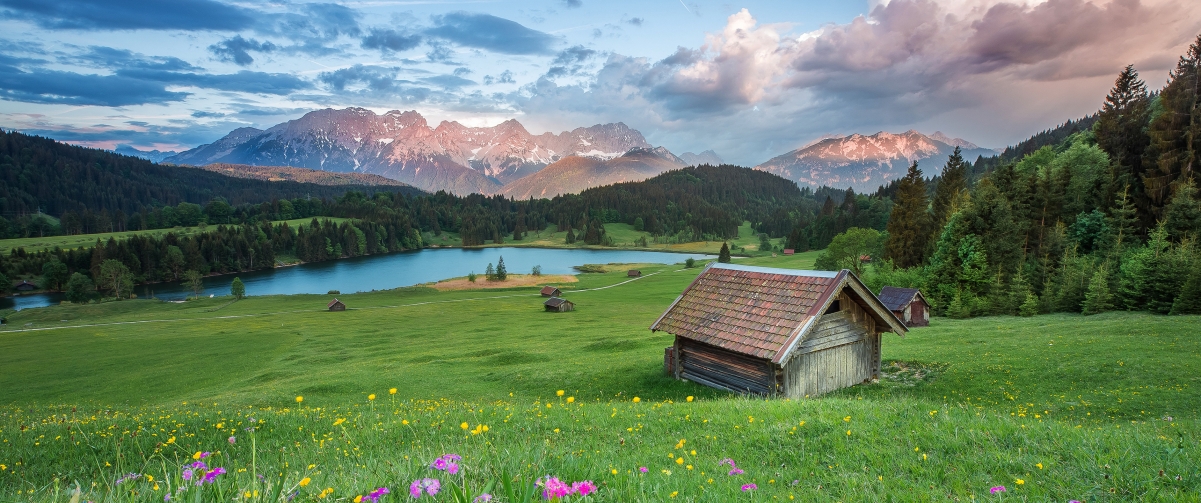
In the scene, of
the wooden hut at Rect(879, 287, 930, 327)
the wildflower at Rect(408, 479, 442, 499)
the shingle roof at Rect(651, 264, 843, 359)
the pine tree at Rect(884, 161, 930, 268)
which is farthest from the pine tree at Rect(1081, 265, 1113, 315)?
the wildflower at Rect(408, 479, 442, 499)

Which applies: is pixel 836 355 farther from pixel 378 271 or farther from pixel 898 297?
pixel 378 271

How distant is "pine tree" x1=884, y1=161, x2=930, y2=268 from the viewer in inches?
2675

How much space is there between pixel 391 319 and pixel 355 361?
28.8 meters

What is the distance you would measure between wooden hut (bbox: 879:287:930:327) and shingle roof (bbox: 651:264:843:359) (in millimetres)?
31211

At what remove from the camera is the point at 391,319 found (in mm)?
63000

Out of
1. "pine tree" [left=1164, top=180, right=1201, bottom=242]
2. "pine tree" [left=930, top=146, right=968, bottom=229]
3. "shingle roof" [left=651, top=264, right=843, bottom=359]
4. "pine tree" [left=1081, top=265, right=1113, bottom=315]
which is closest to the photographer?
"shingle roof" [left=651, top=264, right=843, bottom=359]

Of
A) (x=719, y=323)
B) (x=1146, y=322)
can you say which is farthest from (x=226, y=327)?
(x=1146, y=322)

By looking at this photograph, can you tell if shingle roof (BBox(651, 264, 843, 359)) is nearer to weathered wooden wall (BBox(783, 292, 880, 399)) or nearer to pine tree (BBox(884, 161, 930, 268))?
weathered wooden wall (BBox(783, 292, 880, 399))

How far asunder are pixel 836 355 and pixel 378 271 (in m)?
142

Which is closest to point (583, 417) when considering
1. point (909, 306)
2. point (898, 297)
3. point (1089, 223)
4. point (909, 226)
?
point (909, 306)

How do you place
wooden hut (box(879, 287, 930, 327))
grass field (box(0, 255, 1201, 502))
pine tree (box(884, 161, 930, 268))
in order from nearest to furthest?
grass field (box(0, 255, 1201, 502))
wooden hut (box(879, 287, 930, 327))
pine tree (box(884, 161, 930, 268))

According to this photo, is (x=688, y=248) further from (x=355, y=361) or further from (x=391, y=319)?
(x=355, y=361)

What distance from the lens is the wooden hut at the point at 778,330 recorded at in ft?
54.2

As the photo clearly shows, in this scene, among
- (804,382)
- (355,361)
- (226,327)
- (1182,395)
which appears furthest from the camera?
(226,327)
